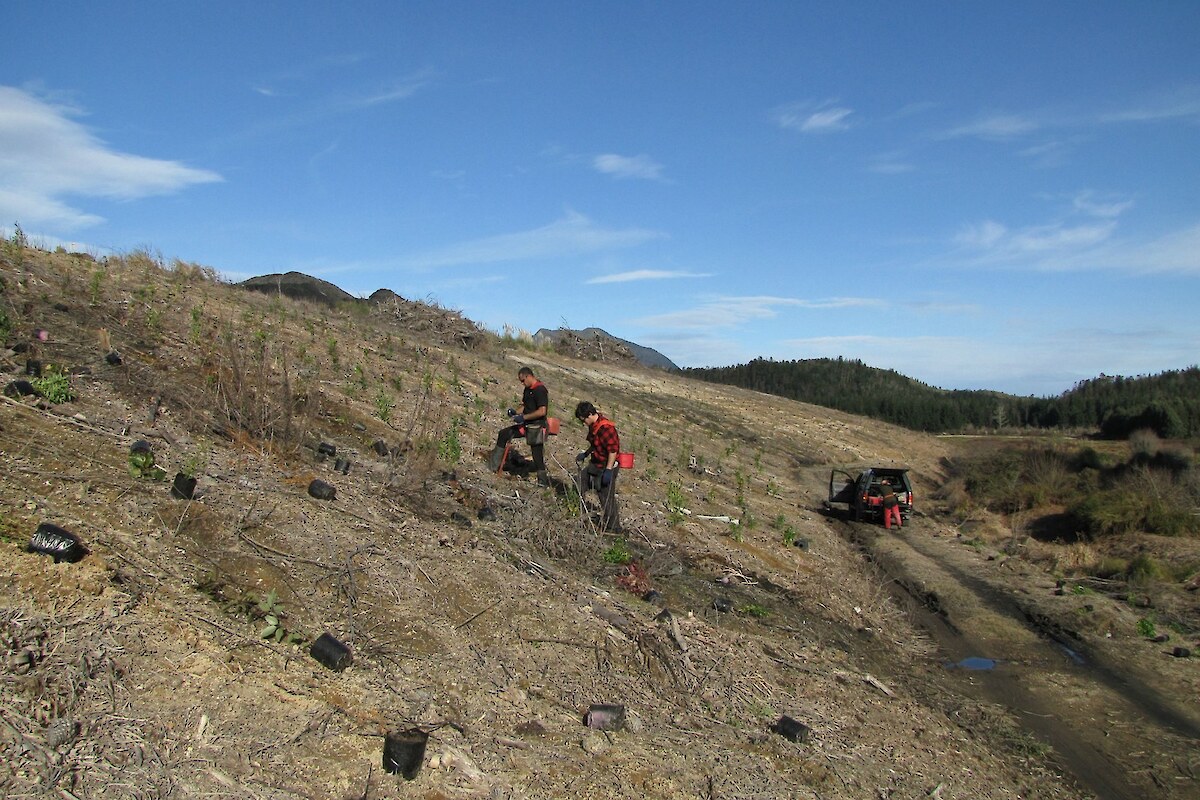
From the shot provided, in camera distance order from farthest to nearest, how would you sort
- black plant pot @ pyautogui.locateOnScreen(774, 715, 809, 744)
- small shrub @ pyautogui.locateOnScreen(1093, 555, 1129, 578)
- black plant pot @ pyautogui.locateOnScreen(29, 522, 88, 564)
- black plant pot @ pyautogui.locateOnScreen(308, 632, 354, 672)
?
small shrub @ pyautogui.locateOnScreen(1093, 555, 1129, 578), black plant pot @ pyautogui.locateOnScreen(774, 715, 809, 744), black plant pot @ pyautogui.locateOnScreen(308, 632, 354, 672), black plant pot @ pyautogui.locateOnScreen(29, 522, 88, 564)

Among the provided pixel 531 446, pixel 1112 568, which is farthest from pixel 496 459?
pixel 1112 568

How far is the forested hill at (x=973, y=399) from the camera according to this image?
136ft

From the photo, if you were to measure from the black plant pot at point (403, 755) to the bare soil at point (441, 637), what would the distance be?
3.4 inches

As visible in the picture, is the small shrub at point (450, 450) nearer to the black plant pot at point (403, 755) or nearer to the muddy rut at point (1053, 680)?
the muddy rut at point (1053, 680)

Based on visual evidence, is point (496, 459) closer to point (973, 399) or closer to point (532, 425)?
point (532, 425)

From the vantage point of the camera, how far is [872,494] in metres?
18.0

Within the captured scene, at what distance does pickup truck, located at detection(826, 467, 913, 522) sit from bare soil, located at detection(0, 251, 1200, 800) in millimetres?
5491

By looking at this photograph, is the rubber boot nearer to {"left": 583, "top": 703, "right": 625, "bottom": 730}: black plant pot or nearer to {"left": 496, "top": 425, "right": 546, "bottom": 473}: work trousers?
{"left": 496, "top": 425, "right": 546, "bottom": 473}: work trousers

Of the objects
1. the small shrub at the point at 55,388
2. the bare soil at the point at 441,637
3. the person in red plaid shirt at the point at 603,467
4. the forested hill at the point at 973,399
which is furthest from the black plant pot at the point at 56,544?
the forested hill at the point at 973,399

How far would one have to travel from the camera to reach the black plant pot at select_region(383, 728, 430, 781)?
A: 392cm

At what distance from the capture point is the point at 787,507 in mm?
18188

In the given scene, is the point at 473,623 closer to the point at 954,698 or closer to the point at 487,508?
the point at 487,508

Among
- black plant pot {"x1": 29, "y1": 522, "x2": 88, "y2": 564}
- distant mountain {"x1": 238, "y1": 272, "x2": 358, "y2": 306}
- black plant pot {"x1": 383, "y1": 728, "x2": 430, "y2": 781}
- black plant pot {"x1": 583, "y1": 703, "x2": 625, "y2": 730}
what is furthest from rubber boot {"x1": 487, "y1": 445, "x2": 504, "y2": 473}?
distant mountain {"x1": 238, "y1": 272, "x2": 358, "y2": 306}

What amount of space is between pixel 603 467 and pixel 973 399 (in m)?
102
